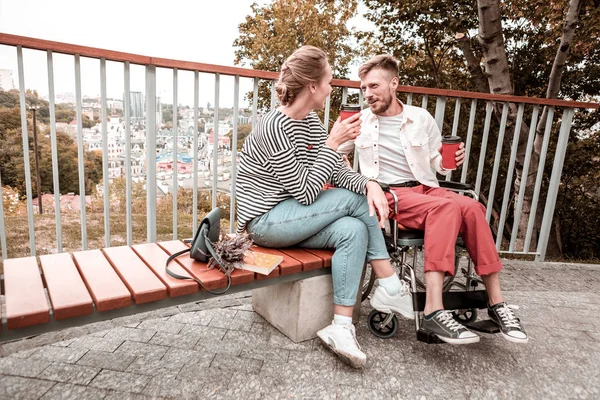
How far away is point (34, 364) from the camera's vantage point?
182 centimetres

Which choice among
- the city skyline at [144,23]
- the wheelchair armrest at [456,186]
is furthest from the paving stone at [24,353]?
the city skyline at [144,23]

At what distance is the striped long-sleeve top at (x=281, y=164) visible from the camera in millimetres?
1932

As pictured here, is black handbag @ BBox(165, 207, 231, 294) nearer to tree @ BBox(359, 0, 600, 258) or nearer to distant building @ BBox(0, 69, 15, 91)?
A: distant building @ BBox(0, 69, 15, 91)

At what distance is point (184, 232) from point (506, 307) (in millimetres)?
9969

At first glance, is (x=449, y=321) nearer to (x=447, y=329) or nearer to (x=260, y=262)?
(x=447, y=329)

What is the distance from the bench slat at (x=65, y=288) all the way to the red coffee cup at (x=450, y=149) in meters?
1.81

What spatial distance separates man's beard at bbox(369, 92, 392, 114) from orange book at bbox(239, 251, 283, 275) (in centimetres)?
121

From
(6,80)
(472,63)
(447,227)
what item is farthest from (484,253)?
(472,63)

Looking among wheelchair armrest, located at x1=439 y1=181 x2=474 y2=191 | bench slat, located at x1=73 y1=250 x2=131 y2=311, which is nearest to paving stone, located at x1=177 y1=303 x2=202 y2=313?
bench slat, located at x1=73 y1=250 x2=131 y2=311

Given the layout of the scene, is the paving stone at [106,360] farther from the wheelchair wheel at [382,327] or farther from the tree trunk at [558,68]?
the tree trunk at [558,68]

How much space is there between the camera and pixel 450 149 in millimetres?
2240

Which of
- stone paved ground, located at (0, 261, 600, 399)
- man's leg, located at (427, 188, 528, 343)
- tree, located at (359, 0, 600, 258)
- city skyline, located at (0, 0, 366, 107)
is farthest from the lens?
city skyline, located at (0, 0, 366, 107)

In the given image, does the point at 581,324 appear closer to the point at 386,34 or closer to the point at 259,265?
the point at 259,265

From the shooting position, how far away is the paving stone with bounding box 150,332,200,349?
81.1 inches
